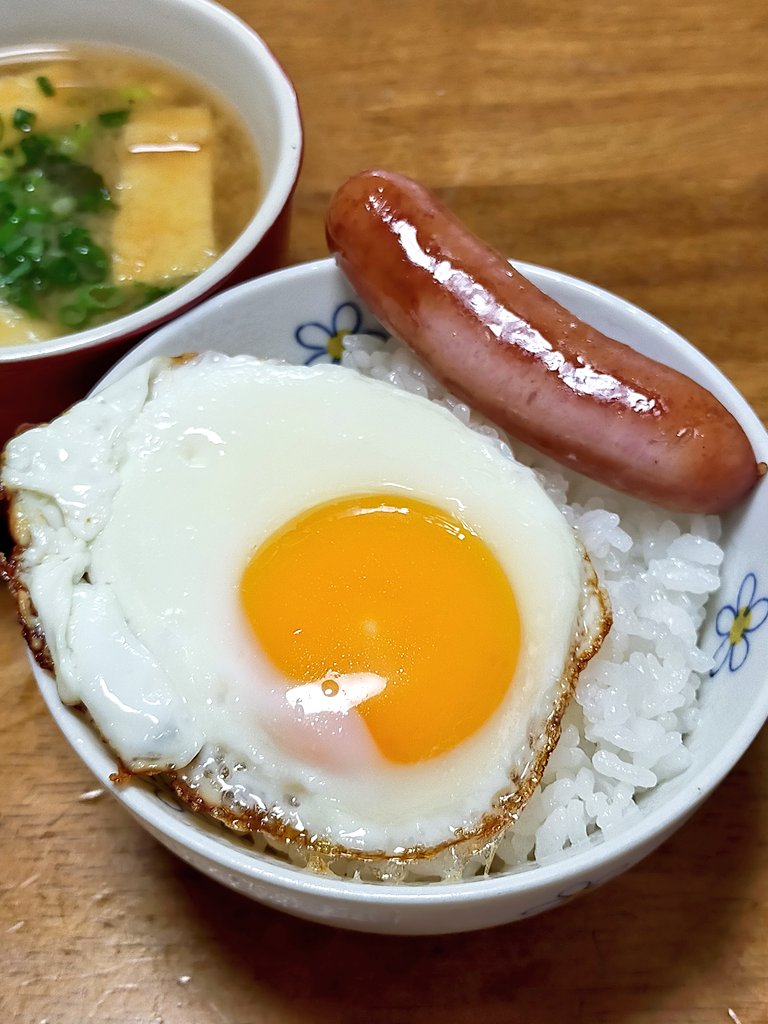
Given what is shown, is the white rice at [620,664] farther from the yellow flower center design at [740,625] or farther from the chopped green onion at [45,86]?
the chopped green onion at [45,86]

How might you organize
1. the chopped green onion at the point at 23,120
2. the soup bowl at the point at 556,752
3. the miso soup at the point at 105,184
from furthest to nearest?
the chopped green onion at the point at 23,120, the miso soup at the point at 105,184, the soup bowl at the point at 556,752

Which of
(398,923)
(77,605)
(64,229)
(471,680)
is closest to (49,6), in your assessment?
(64,229)

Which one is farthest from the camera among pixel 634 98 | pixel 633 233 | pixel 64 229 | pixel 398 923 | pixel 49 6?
pixel 634 98

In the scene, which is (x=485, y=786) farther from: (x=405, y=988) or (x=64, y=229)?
(x=64, y=229)

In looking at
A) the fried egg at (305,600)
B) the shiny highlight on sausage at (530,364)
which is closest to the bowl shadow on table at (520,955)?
the fried egg at (305,600)

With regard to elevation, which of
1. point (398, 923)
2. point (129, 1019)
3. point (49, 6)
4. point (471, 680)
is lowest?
point (129, 1019)

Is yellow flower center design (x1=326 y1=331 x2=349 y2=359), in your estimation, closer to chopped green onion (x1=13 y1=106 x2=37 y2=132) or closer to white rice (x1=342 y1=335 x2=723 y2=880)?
white rice (x1=342 y1=335 x2=723 y2=880)

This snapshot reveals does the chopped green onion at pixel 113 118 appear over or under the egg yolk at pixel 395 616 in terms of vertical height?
over
